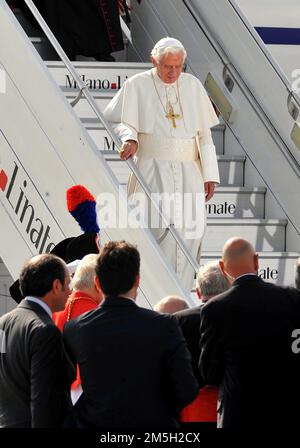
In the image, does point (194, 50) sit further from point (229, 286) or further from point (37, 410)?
point (37, 410)

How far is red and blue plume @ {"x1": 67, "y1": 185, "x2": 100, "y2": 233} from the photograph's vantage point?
6543 mm

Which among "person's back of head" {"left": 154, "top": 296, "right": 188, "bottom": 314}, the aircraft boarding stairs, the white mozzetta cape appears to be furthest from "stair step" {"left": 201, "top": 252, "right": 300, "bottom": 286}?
"person's back of head" {"left": 154, "top": 296, "right": 188, "bottom": 314}

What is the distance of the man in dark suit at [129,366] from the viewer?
4535mm

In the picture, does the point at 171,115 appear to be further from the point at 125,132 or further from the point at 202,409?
the point at 202,409

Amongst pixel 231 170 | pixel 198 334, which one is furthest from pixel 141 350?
pixel 231 170

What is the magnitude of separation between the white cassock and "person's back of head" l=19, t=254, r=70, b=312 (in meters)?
2.44

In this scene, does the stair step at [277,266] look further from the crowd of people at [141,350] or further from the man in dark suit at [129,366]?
the man in dark suit at [129,366]

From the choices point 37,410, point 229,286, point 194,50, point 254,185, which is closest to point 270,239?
point 254,185

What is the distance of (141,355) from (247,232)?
3582mm

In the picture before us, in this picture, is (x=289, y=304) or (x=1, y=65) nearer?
(x=289, y=304)

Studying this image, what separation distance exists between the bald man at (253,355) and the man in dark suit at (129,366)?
296 mm

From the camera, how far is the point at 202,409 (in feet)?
17.0

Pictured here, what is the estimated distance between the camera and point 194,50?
28.9 ft
